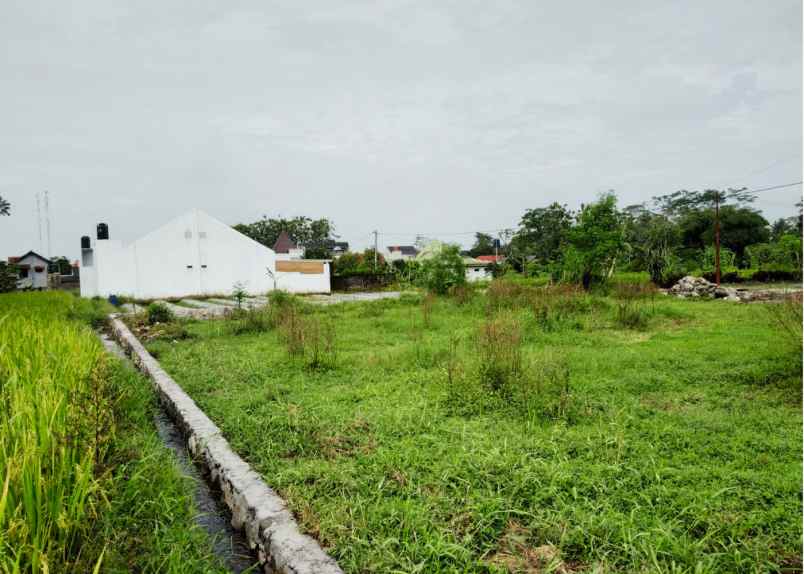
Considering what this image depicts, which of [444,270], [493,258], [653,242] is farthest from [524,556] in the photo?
[493,258]

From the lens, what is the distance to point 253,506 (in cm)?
254

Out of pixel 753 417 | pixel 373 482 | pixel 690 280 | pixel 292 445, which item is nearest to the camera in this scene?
pixel 373 482

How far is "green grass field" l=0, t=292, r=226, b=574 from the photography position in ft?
5.98

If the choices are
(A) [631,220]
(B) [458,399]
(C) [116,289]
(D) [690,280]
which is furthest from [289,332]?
(A) [631,220]

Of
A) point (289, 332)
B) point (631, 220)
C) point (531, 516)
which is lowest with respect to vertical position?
point (531, 516)

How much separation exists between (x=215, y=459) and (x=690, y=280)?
18.7 metres

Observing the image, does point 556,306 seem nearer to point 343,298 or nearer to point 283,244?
point 343,298

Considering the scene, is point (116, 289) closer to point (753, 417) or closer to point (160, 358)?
point (160, 358)

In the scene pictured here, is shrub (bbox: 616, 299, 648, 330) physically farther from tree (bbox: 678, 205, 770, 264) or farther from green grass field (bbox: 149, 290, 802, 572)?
tree (bbox: 678, 205, 770, 264)

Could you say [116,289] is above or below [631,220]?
below

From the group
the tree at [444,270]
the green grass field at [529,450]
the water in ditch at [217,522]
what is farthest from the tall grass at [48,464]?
the tree at [444,270]

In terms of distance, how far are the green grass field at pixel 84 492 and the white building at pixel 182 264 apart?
20.8 meters

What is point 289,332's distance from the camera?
7094mm

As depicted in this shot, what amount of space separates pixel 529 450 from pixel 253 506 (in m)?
1.64
